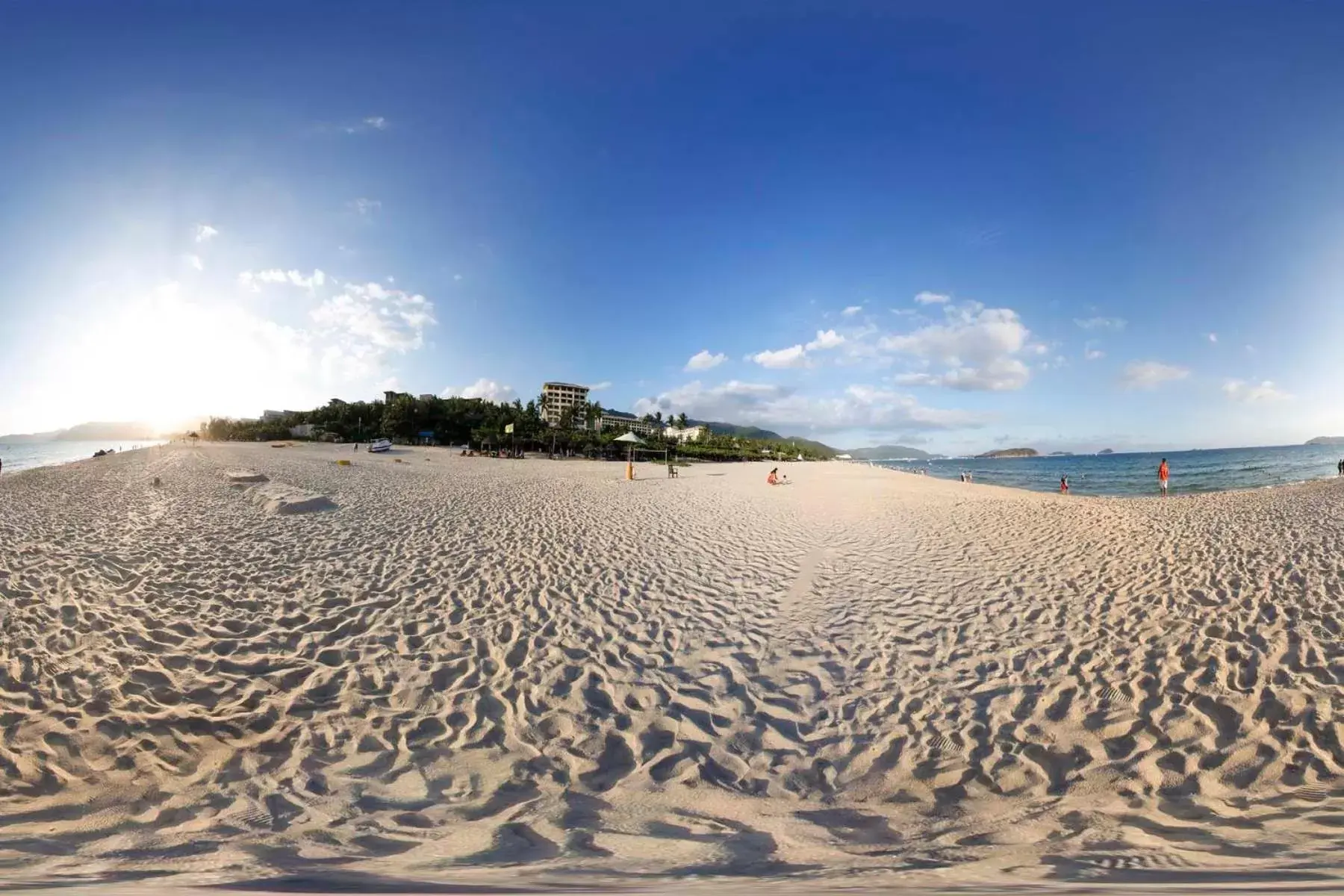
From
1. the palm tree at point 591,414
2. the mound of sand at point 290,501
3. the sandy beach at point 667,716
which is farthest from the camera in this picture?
the palm tree at point 591,414

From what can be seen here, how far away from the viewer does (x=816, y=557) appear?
948 centimetres

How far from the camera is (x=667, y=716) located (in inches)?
160

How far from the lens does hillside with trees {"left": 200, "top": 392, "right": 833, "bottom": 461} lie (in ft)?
201

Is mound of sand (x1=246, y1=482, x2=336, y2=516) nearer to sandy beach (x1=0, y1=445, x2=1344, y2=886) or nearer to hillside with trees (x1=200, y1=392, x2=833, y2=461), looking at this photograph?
sandy beach (x1=0, y1=445, x2=1344, y2=886)

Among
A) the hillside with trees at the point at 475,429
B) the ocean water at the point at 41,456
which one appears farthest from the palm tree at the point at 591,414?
the ocean water at the point at 41,456

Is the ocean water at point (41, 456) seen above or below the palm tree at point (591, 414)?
below

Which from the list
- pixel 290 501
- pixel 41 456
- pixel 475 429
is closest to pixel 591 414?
pixel 475 429

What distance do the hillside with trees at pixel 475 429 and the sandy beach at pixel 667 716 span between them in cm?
5096

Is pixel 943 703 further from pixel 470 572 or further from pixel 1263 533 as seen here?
pixel 1263 533

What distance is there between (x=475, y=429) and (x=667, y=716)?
72351 millimetres

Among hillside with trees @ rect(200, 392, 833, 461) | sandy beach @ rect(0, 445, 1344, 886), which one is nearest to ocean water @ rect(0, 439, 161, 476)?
hillside with trees @ rect(200, 392, 833, 461)

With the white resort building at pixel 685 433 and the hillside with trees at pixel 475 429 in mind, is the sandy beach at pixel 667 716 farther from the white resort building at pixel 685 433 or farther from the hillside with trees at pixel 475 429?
the white resort building at pixel 685 433

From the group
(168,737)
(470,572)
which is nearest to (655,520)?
(470,572)

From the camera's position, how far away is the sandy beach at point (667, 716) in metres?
2.67
